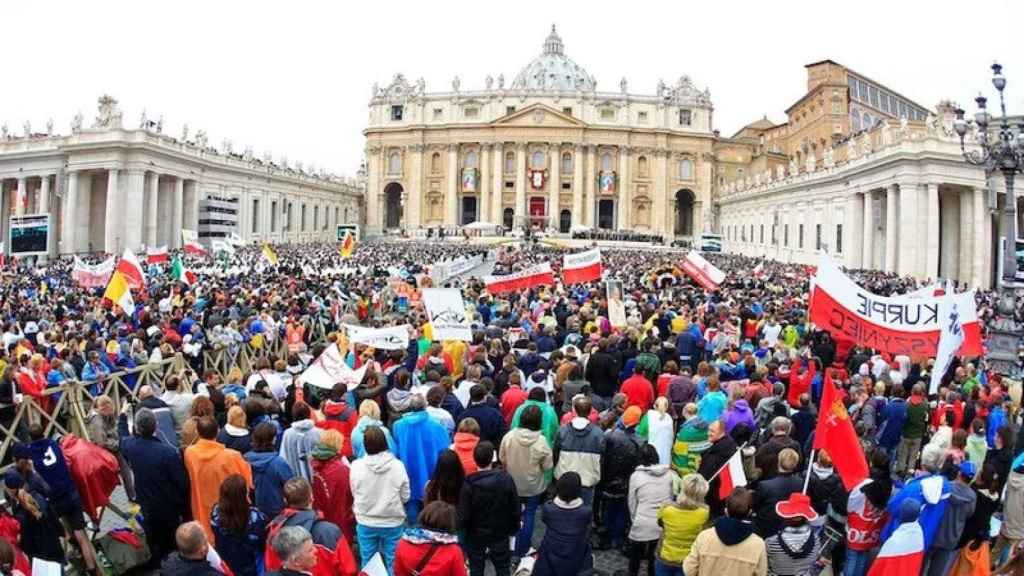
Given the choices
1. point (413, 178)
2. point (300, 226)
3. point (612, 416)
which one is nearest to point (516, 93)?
point (413, 178)

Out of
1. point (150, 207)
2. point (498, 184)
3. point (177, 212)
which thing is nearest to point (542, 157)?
point (498, 184)

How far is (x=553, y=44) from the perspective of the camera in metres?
123

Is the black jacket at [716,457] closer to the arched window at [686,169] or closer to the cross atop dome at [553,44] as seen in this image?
the arched window at [686,169]

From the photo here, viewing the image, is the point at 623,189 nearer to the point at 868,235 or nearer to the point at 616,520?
the point at 868,235

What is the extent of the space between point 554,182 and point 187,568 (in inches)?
3509

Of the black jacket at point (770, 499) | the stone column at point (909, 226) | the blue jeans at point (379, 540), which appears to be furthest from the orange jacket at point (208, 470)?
the stone column at point (909, 226)

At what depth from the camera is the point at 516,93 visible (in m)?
95.6

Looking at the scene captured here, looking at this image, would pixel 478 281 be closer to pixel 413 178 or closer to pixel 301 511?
pixel 301 511

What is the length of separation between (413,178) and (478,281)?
6778cm

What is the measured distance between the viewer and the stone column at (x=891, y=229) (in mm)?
40469

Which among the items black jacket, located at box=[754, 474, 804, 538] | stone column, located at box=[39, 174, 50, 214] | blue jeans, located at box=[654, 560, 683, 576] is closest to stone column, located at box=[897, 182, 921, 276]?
black jacket, located at box=[754, 474, 804, 538]

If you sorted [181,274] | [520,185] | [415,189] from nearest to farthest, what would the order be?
[181,274]
[520,185]
[415,189]

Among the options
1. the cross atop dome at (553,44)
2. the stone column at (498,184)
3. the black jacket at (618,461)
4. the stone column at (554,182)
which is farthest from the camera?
the cross atop dome at (553,44)

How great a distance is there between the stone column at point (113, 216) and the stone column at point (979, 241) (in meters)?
44.4
